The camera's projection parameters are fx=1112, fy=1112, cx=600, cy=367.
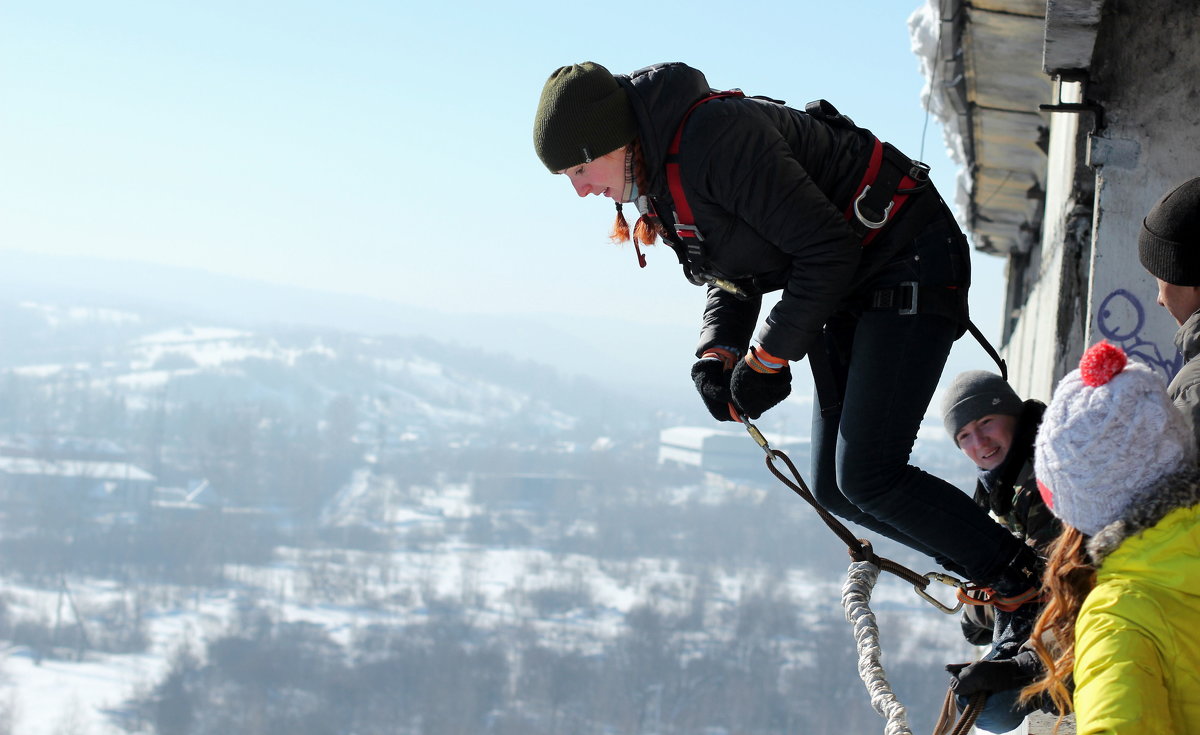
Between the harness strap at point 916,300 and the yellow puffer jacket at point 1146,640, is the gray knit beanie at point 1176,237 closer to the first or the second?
the harness strap at point 916,300

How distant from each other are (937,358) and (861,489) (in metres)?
0.34

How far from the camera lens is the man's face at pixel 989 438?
9.41 ft

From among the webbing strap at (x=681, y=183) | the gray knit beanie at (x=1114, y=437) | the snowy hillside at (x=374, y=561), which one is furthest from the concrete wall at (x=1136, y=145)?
the snowy hillside at (x=374, y=561)

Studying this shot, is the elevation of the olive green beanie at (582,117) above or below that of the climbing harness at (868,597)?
above

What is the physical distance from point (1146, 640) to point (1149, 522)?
172 millimetres

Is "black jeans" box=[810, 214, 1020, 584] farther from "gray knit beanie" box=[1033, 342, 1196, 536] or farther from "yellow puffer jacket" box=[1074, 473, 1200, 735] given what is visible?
"yellow puffer jacket" box=[1074, 473, 1200, 735]

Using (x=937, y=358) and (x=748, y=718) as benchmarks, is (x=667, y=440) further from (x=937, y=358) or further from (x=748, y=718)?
(x=937, y=358)

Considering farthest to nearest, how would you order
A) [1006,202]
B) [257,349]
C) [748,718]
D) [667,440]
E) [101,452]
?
[257,349], [667,440], [101,452], [748,718], [1006,202]

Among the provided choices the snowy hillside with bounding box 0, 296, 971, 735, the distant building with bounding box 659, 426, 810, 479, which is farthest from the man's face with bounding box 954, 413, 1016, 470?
the distant building with bounding box 659, 426, 810, 479

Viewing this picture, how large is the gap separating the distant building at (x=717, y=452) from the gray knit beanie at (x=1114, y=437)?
4692 inches

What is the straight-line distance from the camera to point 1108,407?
156cm

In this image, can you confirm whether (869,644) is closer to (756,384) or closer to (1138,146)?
(756,384)

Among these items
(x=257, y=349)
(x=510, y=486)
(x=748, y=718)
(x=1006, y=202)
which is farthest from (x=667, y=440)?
(x=1006, y=202)

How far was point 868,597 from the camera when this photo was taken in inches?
111
